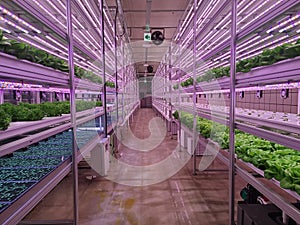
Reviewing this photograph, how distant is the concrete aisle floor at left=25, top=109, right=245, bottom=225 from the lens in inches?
110

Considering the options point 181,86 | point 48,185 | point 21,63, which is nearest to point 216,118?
point 48,185

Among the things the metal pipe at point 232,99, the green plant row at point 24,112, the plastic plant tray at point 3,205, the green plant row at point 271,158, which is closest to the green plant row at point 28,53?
the green plant row at point 24,112

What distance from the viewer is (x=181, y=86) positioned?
6473 mm

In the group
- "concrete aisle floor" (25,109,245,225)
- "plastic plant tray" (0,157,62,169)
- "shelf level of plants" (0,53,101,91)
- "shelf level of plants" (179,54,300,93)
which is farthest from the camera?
"concrete aisle floor" (25,109,245,225)

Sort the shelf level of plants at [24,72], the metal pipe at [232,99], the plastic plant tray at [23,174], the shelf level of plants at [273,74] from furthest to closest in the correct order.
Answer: the metal pipe at [232,99], the plastic plant tray at [23,174], the shelf level of plants at [273,74], the shelf level of plants at [24,72]

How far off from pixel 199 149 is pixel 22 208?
14.9ft

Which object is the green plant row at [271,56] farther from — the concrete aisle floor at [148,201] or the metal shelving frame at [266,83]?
the concrete aisle floor at [148,201]

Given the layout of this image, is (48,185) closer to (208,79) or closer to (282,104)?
(208,79)

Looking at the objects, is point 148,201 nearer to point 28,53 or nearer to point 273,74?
point 273,74

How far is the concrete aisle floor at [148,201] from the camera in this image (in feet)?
9.20

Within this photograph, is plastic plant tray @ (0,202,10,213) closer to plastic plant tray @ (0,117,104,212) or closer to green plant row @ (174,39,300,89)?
plastic plant tray @ (0,117,104,212)

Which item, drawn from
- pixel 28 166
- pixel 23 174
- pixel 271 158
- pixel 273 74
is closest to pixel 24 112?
pixel 23 174

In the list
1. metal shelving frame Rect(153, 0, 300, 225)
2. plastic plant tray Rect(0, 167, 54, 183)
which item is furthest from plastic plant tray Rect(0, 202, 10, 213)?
metal shelving frame Rect(153, 0, 300, 225)

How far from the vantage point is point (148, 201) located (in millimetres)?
3262
